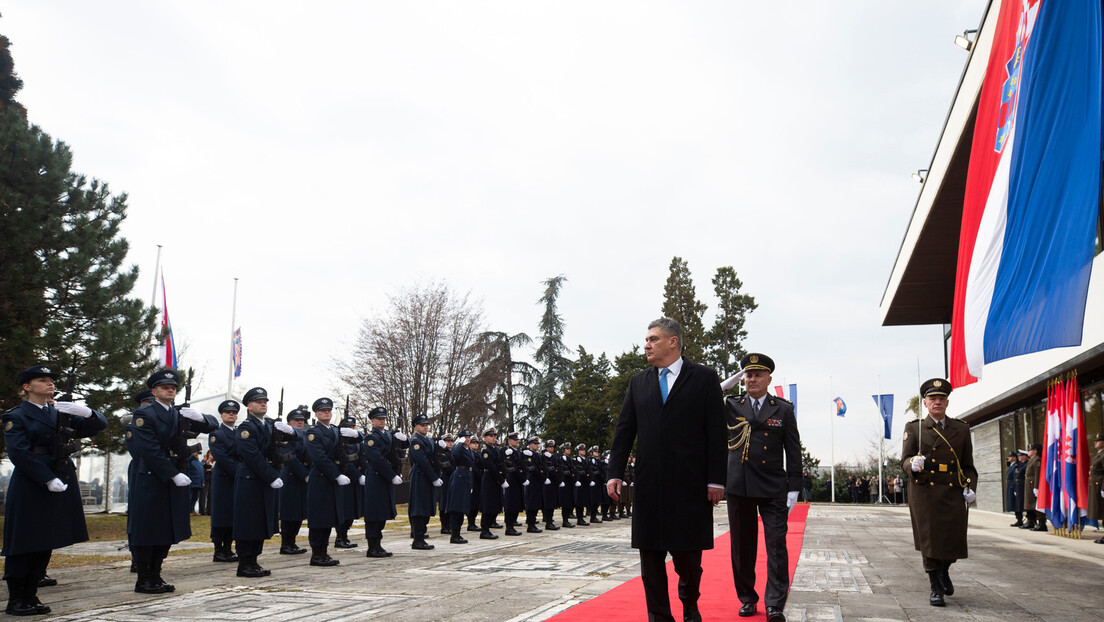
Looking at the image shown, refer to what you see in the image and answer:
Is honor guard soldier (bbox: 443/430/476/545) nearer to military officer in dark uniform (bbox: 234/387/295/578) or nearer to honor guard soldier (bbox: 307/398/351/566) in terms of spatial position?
honor guard soldier (bbox: 307/398/351/566)

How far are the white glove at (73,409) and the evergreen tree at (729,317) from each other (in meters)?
46.6

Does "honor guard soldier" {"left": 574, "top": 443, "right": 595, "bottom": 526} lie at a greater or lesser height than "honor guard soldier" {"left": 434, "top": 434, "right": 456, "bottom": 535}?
lesser

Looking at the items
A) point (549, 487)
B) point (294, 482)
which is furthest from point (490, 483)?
point (294, 482)

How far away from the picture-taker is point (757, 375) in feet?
22.1

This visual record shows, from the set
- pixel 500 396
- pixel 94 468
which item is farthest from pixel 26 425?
pixel 500 396

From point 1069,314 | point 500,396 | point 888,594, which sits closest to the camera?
point 1069,314

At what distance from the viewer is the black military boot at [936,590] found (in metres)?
6.79

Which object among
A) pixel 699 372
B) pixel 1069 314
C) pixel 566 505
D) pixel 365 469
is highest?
pixel 1069 314

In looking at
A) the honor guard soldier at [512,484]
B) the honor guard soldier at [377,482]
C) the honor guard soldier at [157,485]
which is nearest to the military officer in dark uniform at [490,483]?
the honor guard soldier at [512,484]

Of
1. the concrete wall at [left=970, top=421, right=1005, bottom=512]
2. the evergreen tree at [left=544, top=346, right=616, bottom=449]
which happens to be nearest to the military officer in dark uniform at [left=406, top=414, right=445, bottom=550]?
the concrete wall at [left=970, top=421, right=1005, bottom=512]

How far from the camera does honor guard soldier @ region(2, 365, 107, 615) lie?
6.38 m

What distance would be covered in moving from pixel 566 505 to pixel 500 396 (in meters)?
23.9

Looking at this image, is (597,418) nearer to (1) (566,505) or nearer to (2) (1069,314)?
(1) (566,505)

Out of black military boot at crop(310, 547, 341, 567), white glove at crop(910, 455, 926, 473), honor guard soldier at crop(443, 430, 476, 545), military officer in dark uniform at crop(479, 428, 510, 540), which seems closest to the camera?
white glove at crop(910, 455, 926, 473)
